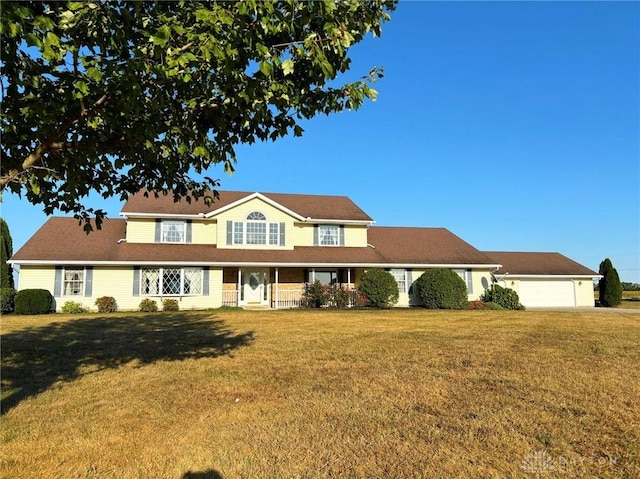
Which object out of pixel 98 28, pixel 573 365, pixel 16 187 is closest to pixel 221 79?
pixel 98 28

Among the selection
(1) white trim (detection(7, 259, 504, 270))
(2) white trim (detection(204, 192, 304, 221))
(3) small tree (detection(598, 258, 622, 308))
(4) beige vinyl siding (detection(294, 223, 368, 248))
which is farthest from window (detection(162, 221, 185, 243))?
(3) small tree (detection(598, 258, 622, 308))

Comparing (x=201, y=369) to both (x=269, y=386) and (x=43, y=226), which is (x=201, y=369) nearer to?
(x=269, y=386)

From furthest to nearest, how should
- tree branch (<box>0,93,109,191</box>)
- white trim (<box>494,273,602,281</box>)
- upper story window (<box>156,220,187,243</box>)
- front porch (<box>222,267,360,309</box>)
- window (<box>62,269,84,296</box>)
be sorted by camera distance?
white trim (<box>494,273,602,281</box>), front porch (<box>222,267,360,309</box>), upper story window (<box>156,220,187,243</box>), window (<box>62,269,84,296</box>), tree branch (<box>0,93,109,191</box>)

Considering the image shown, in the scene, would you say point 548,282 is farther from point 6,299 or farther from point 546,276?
point 6,299

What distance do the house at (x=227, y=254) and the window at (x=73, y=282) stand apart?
0.14 ft

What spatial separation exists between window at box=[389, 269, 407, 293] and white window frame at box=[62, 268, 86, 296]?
16.0 meters

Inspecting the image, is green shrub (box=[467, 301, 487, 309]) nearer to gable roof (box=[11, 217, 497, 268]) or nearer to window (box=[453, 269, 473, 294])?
window (box=[453, 269, 473, 294])

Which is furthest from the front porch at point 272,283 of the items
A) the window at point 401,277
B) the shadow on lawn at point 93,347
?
the shadow on lawn at point 93,347

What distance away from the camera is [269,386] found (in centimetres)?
675

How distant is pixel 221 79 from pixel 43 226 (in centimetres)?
2381

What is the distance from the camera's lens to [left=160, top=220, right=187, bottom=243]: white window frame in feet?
77.8

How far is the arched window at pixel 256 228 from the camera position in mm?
24594

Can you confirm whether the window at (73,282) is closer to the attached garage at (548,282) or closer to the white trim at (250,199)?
the white trim at (250,199)

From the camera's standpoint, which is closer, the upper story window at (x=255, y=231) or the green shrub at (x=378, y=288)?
the green shrub at (x=378, y=288)
